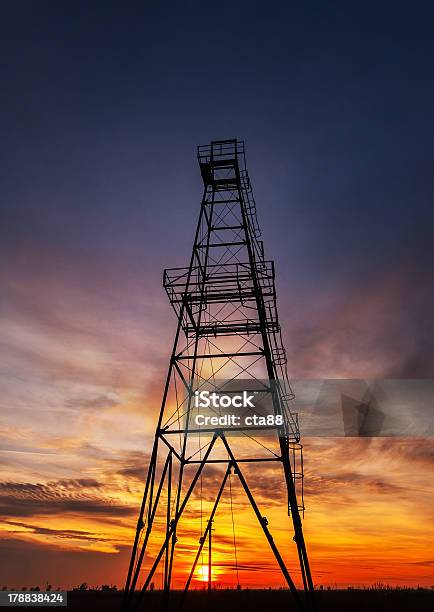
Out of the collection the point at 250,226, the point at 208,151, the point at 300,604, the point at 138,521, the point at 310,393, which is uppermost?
the point at 208,151

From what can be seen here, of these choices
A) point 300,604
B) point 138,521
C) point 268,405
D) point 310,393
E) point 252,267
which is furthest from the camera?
point 310,393

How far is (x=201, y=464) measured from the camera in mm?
19078

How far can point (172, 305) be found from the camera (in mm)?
21656

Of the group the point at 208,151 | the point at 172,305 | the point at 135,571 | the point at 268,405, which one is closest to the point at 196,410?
the point at 268,405

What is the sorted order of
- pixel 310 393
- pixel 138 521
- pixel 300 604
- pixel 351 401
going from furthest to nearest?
pixel 351 401 → pixel 310 393 → pixel 138 521 → pixel 300 604

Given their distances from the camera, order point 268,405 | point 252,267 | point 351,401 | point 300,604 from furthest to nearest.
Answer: point 351,401 < point 252,267 < point 268,405 < point 300,604

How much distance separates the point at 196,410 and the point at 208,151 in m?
11.5

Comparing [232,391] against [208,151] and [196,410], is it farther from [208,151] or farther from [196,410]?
[208,151]

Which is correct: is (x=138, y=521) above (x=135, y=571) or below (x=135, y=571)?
above

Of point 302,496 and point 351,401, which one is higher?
point 351,401

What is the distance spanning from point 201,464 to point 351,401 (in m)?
12.3

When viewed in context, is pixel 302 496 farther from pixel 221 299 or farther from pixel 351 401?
pixel 351 401

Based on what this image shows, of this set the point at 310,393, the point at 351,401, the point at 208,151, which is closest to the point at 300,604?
the point at 310,393

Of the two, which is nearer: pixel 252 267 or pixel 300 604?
pixel 300 604
